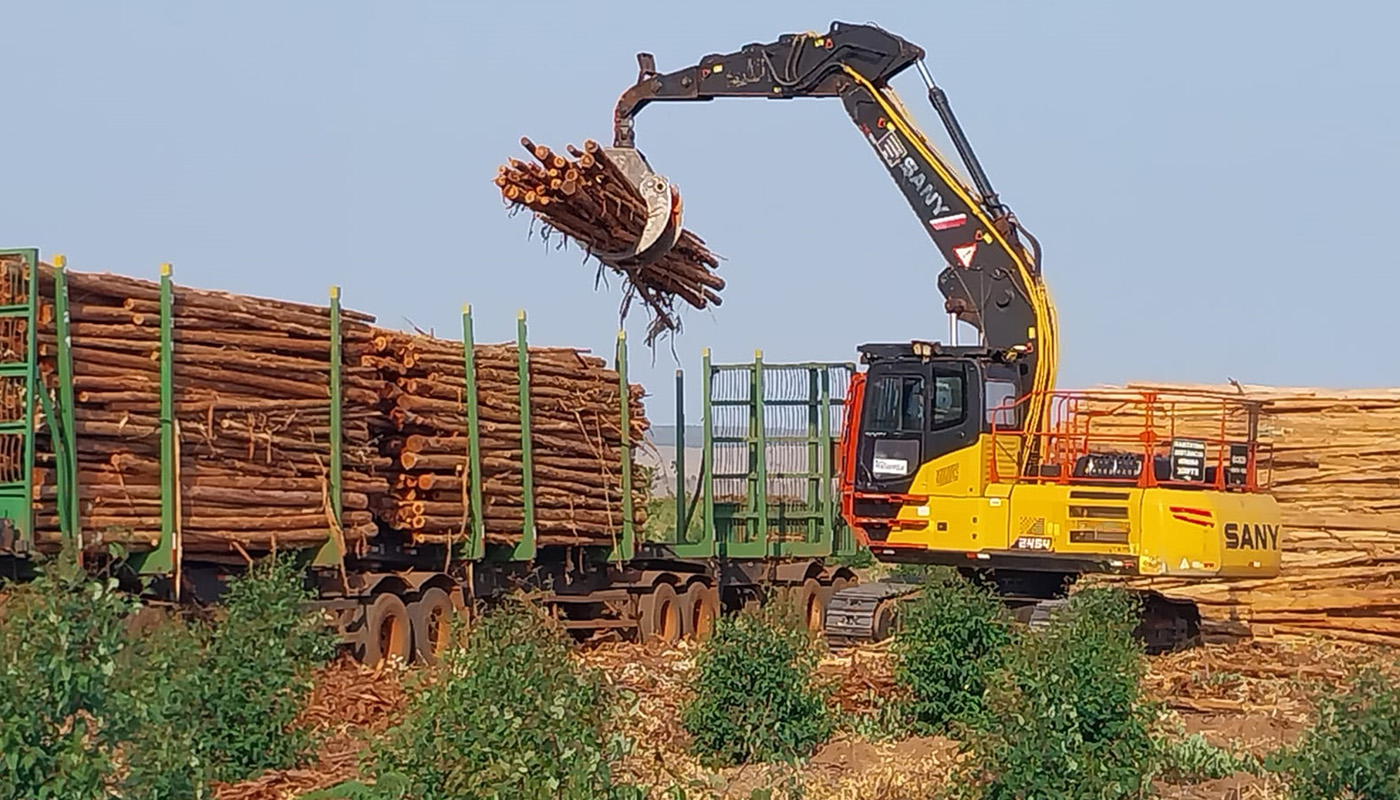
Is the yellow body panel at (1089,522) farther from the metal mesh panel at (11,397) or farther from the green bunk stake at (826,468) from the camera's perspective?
the metal mesh panel at (11,397)

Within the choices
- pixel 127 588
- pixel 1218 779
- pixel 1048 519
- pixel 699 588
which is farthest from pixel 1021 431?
pixel 127 588

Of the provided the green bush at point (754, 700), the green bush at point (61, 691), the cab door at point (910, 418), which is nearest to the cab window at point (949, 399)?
the cab door at point (910, 418)

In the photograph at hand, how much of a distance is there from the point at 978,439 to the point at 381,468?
17.6 ft

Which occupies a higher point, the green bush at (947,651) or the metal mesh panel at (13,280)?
the metal mesh panel at (13,280)

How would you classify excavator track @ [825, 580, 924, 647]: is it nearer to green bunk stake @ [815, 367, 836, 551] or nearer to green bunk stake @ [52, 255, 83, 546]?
green bunk stake @ [815, 367, 836, 551]

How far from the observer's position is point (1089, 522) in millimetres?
18250

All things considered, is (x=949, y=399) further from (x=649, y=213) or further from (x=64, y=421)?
(x=64, y=421)

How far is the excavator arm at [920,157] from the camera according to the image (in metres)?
19.5

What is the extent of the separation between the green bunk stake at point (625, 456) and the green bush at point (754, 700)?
6807mm

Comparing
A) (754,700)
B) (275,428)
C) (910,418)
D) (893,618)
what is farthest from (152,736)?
(893,618)

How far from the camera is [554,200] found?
17516 millimetres

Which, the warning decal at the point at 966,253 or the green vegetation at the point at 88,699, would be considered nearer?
the green vegetation at the point at 88,699

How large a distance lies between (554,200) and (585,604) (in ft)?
15.7

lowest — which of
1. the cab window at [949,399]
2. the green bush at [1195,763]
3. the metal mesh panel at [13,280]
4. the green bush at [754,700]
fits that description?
the green bush at [1195,763]
